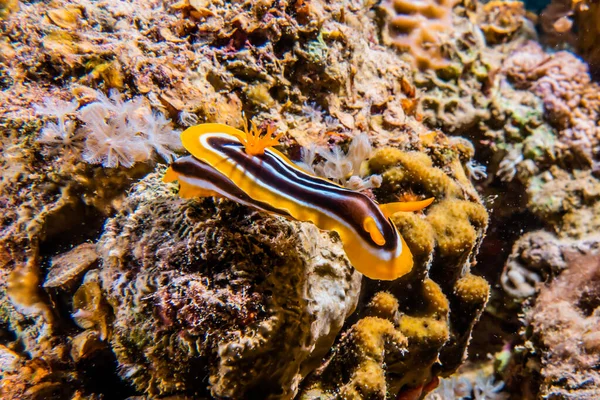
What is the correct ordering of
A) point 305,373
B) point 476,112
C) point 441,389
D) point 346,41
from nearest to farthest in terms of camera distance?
1. point 305,373
2. point 346,41
3. point 441,389
4. point 476,112

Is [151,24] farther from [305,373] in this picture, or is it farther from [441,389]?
[441,389]

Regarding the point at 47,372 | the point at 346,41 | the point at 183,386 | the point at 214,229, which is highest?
the point at 346,41

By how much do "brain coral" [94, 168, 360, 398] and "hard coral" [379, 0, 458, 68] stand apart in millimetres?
3793

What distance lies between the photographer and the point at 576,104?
5656 millimetres

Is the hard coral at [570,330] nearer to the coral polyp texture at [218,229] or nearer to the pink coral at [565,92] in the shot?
the coral polyp texture at [218,229]

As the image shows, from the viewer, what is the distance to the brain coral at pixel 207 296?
6.91ft

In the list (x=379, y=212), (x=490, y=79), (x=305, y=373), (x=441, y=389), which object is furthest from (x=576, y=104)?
(x=305, y=373)

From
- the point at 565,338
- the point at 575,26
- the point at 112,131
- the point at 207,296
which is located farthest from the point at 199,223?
the point at 575,26

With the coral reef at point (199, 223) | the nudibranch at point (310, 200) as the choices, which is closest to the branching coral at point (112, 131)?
the coral reef at point (199, 223)

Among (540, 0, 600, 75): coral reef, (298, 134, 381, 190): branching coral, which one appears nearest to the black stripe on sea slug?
(298, 134, 381, 190): branching coral

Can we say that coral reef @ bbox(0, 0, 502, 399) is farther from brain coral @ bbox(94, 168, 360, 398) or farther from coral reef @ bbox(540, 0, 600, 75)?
coral reef @ bbox(540, 0, 600, 75)

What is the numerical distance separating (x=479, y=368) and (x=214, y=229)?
206 inches

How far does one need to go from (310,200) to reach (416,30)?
4228 millimetres

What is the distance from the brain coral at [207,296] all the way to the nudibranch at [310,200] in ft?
0.85
